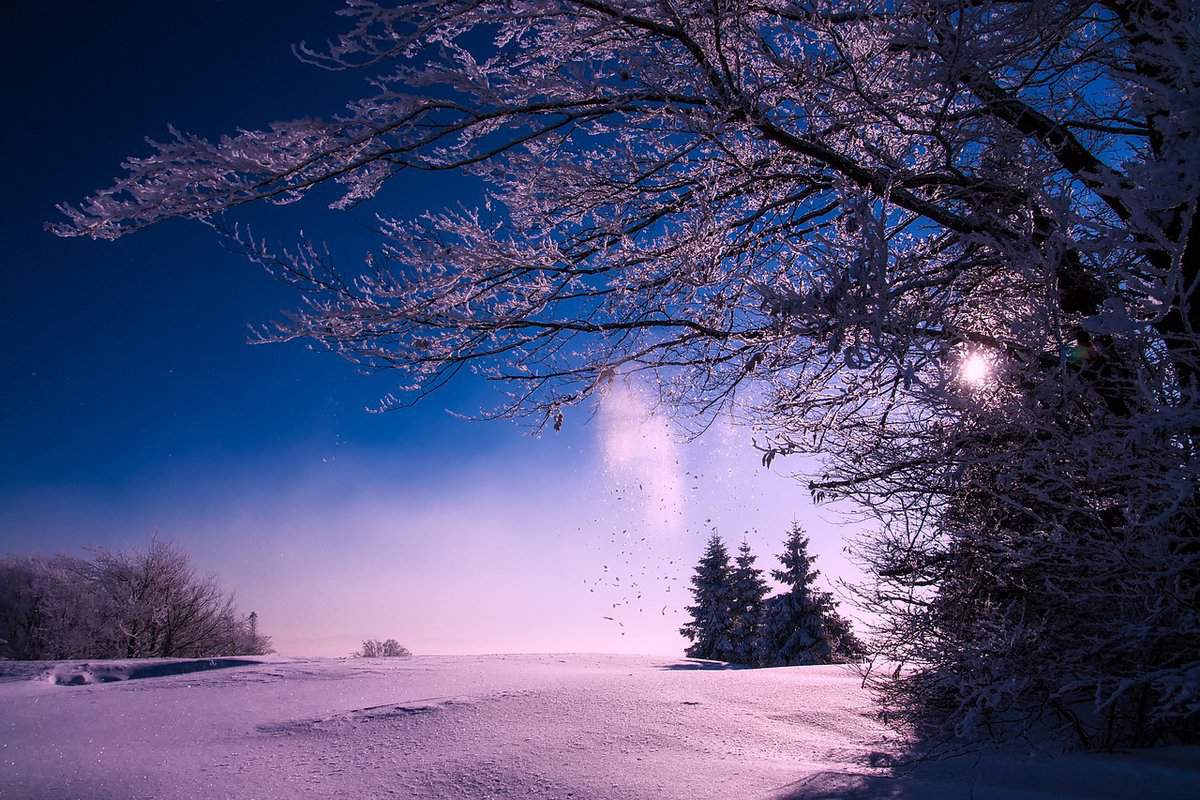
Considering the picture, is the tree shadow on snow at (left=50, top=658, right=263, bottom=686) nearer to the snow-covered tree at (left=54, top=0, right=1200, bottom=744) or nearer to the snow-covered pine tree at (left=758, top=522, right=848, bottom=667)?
the snow-covered tree at (left=54, top=0, right=1200, bottom=744)

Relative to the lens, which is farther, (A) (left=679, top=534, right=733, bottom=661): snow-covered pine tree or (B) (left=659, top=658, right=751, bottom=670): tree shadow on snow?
(A) (left=679, top=534, right=733, bottom=661): snow-covered pine tree

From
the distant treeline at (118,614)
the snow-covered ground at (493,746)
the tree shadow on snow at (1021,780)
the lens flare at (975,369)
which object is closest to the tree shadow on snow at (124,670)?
the snow-covered ground at (493,746)

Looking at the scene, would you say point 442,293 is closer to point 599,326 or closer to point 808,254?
point 599,326

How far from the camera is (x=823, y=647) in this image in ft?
58.9

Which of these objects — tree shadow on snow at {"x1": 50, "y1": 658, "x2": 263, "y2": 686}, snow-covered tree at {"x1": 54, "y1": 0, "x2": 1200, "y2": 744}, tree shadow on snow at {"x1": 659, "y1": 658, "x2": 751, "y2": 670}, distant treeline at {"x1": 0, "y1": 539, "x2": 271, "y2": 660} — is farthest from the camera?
distant treeline at {"x1": 0, "y1": 539, "x2": 271, "y2": 660}

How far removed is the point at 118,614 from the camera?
57.9ft

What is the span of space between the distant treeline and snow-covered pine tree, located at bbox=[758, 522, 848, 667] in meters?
17.0

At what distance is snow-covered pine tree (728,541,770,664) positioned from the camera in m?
19.7

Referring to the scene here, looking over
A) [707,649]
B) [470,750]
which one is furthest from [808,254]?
[707,649]

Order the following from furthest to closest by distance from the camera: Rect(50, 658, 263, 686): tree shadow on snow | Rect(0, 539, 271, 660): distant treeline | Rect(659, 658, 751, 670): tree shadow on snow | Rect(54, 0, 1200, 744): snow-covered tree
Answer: Rect(0, 539, 271, 660): distant treeline
Rect(659, 658, 751, 670): tree shadow on snow
Rect(50, 658, 263, 686): tree shadow on snow
Rect(54, 0, 1200, 744): snow-covered tree

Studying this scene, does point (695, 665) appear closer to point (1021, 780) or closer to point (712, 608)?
point (1021, 780)

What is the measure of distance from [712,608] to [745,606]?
Answer: 3.57 ft

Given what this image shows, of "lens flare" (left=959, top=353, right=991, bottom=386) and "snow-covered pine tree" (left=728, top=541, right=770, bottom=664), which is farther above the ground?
"lens flare" (left=959, top=353, right=991, bottom=386)

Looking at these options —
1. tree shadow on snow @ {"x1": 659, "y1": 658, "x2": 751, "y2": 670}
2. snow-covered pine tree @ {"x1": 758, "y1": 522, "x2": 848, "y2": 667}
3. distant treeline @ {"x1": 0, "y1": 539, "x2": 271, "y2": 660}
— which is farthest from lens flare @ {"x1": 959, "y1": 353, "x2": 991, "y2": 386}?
distant treeline @ {"x1": 0, "y1": 539, "x2": 271, "y2": 660}
